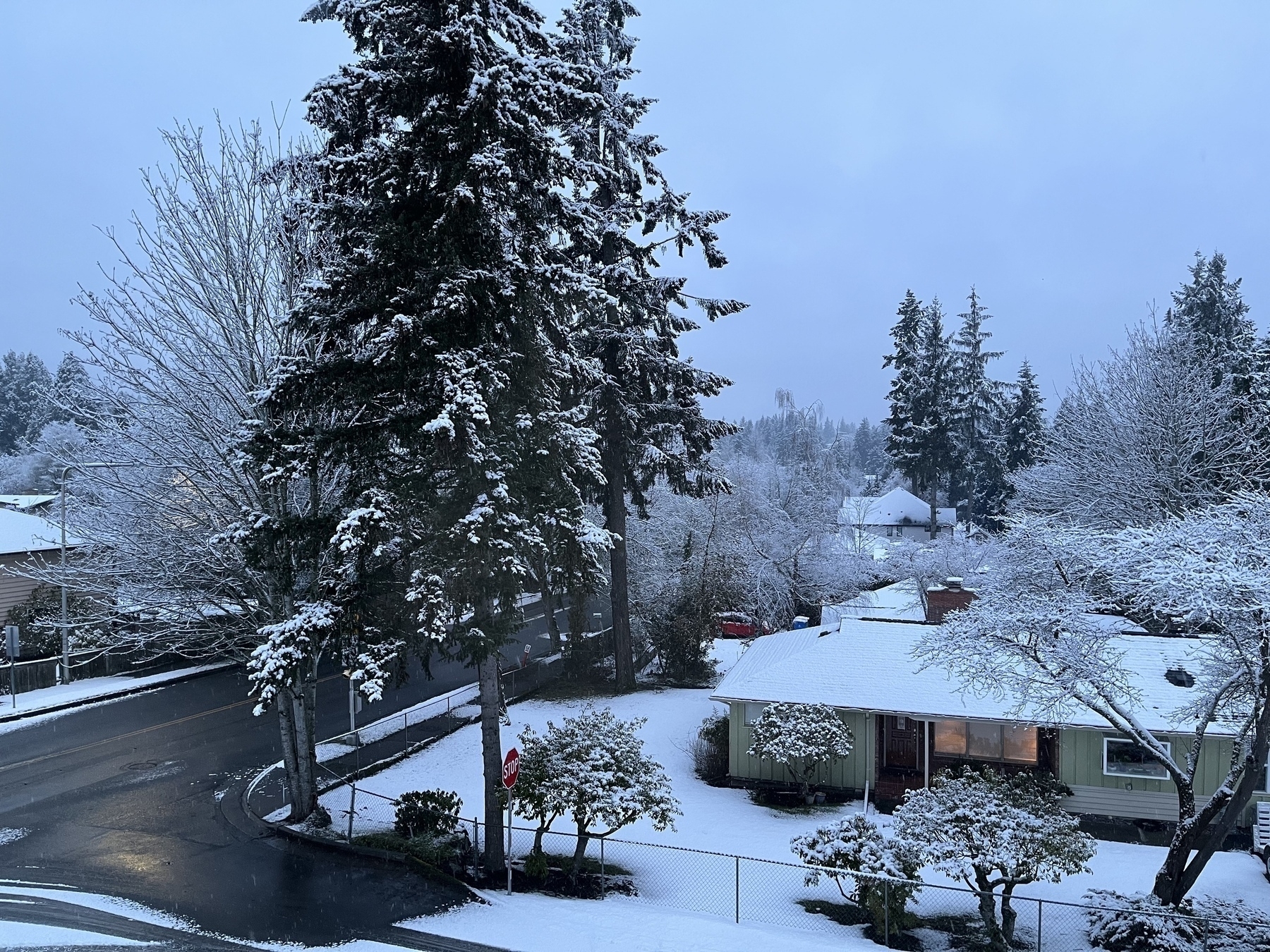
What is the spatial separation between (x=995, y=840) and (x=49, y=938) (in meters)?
13.6

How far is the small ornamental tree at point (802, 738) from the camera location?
1803 cm

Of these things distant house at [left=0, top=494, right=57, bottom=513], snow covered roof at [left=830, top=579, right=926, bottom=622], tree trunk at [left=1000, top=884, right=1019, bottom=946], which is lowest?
tree trunk at [left=1000, top=884, right=1019, bottom=946]

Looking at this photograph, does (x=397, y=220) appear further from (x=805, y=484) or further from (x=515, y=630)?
(x=805, y=484)

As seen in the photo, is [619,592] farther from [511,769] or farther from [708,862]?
[511,769]

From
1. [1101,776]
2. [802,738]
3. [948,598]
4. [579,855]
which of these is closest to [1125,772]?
[1101,776]

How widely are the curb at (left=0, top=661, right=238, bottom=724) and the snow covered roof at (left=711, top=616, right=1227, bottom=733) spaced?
20.8 m

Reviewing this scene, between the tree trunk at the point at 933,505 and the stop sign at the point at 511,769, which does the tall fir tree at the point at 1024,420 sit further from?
the stop sign at the point at 511,769

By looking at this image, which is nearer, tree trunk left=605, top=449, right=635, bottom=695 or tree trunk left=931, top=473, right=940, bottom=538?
tree trunk left=605, top=449, right=635, bottom=695

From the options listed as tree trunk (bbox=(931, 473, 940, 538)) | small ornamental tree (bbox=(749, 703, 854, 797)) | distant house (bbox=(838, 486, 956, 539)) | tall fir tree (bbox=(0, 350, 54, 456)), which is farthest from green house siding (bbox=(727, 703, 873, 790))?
tall fir tree (bbox=(0, 350, 54, 456))

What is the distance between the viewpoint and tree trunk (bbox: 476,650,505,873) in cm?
1409

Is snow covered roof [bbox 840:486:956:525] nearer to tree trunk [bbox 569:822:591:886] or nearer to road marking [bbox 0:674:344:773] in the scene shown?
road marking [bbox 0:674:344:773]

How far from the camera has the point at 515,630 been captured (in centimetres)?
1425

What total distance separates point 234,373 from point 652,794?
37.0 feet

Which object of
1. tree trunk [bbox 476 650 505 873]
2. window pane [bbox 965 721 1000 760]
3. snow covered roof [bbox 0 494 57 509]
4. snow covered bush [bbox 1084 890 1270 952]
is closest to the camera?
snow covered bush [bbox 1084 890 1270 952]
